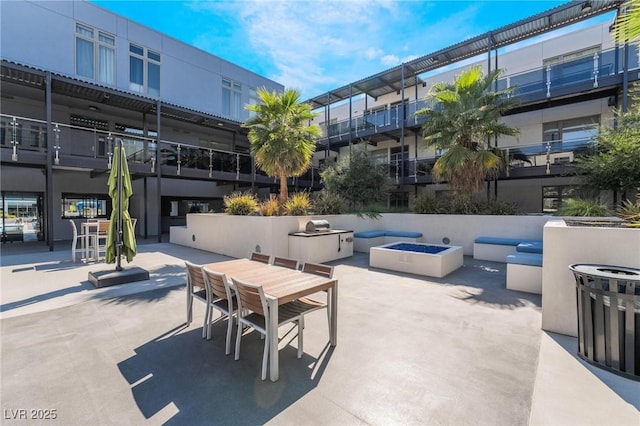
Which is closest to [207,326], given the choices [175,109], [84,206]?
[175,109]

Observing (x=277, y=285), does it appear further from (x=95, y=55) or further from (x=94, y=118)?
(x=95, y=55)

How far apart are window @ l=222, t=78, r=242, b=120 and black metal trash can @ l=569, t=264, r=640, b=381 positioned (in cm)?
1874

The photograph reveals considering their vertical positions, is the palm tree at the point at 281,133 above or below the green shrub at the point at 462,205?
above

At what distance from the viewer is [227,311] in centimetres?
346

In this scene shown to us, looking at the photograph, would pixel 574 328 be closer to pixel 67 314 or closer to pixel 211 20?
pixel 67 314

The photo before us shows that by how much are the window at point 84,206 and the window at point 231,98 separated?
8.32m

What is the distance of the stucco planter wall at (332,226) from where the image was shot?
342 inches

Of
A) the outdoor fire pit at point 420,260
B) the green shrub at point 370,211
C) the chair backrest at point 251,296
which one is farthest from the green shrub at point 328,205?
the chair backrest at point 251,296

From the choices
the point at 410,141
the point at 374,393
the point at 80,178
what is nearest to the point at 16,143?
the point at 80,178

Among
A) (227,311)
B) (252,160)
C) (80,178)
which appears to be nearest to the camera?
(227,311)

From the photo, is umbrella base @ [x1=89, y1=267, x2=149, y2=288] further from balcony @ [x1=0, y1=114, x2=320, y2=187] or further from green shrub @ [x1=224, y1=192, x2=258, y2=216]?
balcony @ [x1=0, y1=114, x2=320, y2=187]

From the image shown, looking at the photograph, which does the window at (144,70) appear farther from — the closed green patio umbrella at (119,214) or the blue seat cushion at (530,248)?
the blue seat cushion at (530,248)

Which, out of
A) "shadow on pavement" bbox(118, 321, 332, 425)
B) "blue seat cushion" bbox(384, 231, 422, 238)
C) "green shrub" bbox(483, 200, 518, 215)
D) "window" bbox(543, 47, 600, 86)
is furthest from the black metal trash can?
"window" bbox(543, 47, 600, 86)

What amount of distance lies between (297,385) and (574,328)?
3.64 metres
